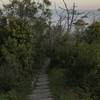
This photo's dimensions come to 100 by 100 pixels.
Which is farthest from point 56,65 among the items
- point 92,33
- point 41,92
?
point 41,92

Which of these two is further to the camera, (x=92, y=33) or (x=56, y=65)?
(x=92, y=33)

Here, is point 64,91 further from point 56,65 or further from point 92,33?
point 92,33

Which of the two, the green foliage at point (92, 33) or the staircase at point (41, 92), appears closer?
→ the staircase at point (41, 92)

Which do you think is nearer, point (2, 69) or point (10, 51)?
point (2, 69)

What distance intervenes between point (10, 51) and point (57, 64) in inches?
277

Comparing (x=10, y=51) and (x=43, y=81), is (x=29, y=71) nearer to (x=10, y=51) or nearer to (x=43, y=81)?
(x=43, y=81)

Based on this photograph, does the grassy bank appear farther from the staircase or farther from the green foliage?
the green foliage

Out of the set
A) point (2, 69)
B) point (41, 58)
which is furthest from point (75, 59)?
point (41, 58)

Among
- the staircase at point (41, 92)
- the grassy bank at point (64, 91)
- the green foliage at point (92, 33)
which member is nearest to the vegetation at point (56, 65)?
the grassy bank at point (64, 91)

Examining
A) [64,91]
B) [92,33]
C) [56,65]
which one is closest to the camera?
[64,91]

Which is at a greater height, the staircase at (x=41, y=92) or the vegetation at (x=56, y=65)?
the vegetation at (x=56, y=65)

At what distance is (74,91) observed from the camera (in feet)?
50.3

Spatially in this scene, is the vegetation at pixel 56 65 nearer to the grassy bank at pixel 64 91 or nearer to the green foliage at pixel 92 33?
the grassy bank at pixel 64 91

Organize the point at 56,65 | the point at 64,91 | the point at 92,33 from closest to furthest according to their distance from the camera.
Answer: the point at 64,91 → the point at 56,65 → the point at 92,33
